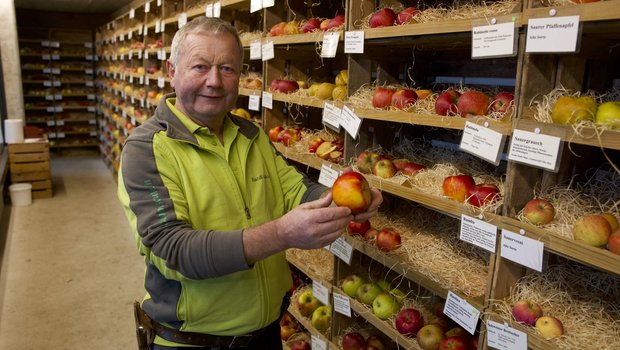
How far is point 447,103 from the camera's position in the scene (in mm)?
1799

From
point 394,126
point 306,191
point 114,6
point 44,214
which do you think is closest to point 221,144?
point 306,191

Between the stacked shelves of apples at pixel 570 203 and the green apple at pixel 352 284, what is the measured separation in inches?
34.0

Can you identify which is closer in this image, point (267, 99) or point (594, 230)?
point (594, 230)

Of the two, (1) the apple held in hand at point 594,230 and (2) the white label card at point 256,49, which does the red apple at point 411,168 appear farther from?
(2) the white label card at point 256,49

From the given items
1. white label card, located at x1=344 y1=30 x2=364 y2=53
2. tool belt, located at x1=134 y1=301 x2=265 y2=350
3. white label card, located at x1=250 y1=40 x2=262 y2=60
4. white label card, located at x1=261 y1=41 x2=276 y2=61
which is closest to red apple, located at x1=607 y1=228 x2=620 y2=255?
tool belt, located at x1=134 y1=301 x2=265 y2=350

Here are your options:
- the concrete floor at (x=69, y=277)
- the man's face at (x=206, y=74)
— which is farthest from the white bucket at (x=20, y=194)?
the man's face at (x=206, y=74)

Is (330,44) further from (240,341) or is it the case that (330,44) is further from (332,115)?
(240,341)

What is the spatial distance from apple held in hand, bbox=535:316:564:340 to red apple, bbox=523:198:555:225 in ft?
0.99

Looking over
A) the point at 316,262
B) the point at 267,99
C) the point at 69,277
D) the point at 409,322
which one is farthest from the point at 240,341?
the point at 69,277

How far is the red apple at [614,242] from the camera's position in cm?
128

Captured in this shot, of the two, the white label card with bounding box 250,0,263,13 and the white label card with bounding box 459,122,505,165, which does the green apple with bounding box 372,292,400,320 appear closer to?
the white label card with bounding box 459,122,505,165

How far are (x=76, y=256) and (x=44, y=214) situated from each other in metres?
1.74

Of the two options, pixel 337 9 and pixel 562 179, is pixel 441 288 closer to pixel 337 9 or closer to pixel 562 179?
pixel 562 179

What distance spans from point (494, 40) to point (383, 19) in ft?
2.10
